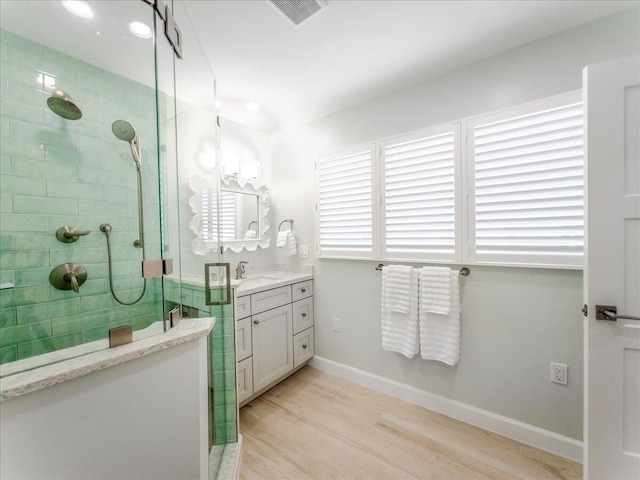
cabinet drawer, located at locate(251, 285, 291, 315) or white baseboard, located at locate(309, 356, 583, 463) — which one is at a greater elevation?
cabinet drawer, located at locate(251, 285, 291, 315)

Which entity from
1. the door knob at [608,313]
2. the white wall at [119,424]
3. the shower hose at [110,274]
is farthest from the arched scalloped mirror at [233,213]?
the door knob at [608,313]

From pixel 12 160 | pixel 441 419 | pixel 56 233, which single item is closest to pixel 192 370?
pixel 56 233

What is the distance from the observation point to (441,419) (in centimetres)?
181

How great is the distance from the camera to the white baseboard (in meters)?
1.49

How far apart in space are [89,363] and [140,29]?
1.44m

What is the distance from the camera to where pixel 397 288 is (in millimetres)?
1982

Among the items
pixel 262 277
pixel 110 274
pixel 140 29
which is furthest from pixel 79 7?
pixel 262 277

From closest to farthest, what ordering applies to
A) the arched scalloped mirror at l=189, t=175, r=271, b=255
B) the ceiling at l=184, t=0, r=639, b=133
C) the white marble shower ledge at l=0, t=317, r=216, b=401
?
the white marble shower ledge at l=0, t=317, r=216, b=401 → the ceiling at l=184, t=0, r=639, b=133 → the arched scalloped mirror at l=189, t=175, r=271, b=255

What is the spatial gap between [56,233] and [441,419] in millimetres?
2569

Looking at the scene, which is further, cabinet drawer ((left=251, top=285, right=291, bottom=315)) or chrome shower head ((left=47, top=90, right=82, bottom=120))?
cabinet drawer ((left=251, top=285, right=291, bottom=315))

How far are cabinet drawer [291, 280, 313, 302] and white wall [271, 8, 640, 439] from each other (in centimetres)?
32

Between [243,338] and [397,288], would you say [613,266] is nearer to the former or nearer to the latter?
[397,288]

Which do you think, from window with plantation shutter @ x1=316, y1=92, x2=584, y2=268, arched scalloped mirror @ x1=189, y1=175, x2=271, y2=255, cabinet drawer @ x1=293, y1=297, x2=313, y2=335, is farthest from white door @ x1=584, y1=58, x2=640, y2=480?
arched scalloped mirror @ x1=189, y1=175, x2=271, y2=255

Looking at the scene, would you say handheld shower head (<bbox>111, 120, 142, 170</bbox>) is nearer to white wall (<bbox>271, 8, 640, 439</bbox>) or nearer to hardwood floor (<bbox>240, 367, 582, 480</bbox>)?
white wall (<bbox>271, 8, 640, 439</bbox>)
